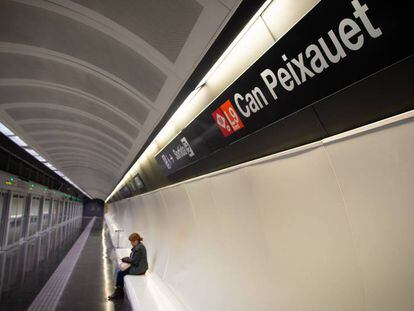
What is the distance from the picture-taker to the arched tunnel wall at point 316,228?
1.79m

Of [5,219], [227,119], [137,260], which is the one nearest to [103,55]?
[227,119]

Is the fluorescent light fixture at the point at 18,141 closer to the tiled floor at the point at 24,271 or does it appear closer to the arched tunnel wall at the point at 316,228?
the tiled floor at the point at 24,271

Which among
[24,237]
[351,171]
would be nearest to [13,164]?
[24,237]

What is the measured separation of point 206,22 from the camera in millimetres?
2482

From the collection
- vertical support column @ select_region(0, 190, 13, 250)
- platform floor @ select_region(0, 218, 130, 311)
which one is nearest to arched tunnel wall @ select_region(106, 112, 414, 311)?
platform floor @ select_region(0, 218, 130, 311)

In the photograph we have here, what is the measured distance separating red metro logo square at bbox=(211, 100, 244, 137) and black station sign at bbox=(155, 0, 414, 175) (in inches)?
0.5

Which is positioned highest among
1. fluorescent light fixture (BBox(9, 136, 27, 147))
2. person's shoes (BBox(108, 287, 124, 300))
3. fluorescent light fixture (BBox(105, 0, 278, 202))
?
fluorescent light fixture (BBox(9, 136, 27, 147))

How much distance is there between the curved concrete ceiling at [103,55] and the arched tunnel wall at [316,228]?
1.29 m

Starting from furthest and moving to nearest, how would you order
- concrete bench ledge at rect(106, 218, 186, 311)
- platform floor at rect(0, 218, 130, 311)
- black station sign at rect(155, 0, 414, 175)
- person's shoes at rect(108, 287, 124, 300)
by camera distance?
person's shoes at rect(108, 287, 124, 300)
platform floor at rect(0, 218, 130, 311)
concrete bench ledge at rect(106, 218, 186, 311)
black station sign at rect(155, 0, 414, 175)

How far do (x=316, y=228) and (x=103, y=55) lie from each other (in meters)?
3.06

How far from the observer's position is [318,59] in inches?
76.5

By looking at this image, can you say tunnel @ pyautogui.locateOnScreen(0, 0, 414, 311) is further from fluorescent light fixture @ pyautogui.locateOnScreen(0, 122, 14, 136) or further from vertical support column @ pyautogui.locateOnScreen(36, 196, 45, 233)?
vertical support column @ pyautogui.locateOnScreen(36, 196, 45, 233)

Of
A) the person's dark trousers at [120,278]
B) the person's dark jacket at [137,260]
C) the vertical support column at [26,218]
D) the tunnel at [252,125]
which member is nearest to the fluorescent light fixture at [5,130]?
the tunnel at [252,125]

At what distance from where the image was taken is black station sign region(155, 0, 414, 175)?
1531 millimetres
